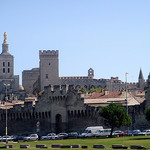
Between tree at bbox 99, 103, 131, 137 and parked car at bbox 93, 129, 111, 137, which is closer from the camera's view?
tree at bbox 99, 103, 131, 137

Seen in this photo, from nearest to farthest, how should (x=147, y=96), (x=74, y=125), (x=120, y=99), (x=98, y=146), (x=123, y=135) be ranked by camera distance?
(x=98, y=146) → (x=123, y=135) → (x=147, y=96) → (x=74, y=125) → (x=120, y=99)

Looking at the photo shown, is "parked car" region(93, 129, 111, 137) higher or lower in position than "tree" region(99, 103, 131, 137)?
lower

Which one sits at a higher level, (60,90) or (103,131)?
(60,90)

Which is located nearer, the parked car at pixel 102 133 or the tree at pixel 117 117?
the tree at pixel 117 117

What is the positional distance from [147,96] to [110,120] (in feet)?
40.3

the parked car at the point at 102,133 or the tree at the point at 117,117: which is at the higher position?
the tree at the point at 117,117

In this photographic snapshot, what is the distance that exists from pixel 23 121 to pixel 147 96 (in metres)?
26.4

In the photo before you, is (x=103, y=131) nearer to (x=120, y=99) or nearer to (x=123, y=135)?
(x=123, y=135)

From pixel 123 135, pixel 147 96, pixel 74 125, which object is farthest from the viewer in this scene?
pixel 74 125

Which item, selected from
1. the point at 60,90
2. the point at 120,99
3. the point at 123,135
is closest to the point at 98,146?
the point at 123,135

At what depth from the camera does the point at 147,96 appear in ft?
339

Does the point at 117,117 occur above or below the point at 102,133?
above

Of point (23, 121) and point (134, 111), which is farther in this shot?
point (23, 121)

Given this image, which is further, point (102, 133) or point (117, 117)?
point (102, 133)
